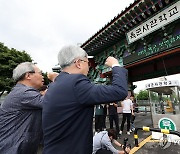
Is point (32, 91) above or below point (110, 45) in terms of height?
below

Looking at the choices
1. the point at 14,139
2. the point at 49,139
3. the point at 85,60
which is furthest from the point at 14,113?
the point at 85,60

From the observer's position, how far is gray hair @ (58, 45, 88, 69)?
1355mm

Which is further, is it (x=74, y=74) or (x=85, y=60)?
(x=85, y=60)

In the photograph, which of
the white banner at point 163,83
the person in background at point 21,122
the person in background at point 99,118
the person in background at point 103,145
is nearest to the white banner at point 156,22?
the white banner at point 163,83

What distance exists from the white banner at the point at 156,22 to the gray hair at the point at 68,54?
261 inches

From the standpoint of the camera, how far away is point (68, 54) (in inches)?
53.5

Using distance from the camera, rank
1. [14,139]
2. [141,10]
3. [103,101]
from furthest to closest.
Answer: [141,10]
[14,139]
[103,101]

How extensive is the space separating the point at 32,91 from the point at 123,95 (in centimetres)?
100

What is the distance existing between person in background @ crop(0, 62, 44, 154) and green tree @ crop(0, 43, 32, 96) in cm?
1997

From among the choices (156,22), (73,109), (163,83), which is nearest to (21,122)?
(73,109)

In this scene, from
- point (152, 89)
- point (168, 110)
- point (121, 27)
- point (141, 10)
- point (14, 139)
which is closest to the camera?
point (14, 139)

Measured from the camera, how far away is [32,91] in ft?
5.78

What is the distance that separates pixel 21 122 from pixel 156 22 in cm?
728

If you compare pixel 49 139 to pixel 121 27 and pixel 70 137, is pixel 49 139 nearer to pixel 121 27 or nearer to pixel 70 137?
pixel 70 137
